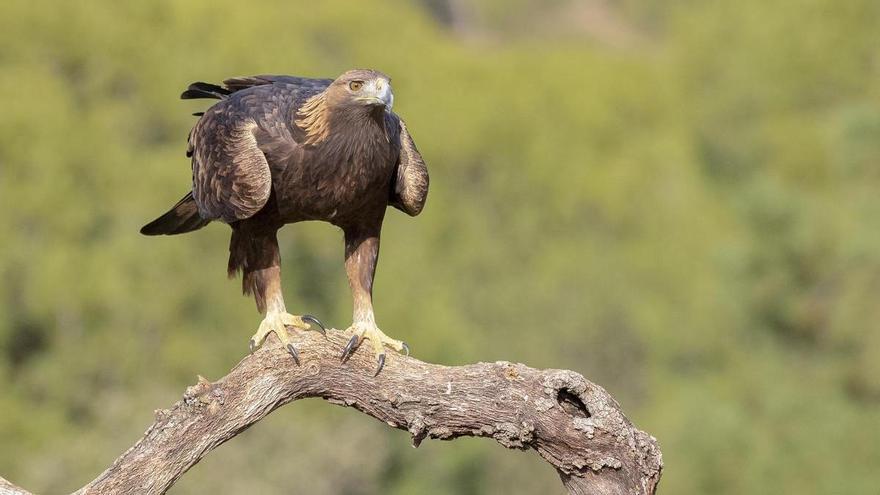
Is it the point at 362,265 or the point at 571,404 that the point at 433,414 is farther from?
the point at 362,265

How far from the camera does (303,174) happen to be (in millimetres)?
6086

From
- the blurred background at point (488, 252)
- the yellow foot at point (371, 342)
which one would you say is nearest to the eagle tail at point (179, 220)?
the yellow foot at point (371, 342)

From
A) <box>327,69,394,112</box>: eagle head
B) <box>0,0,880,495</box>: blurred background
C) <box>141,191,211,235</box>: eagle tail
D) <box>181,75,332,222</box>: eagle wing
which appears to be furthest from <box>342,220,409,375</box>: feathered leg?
<box>0,0,880,495</box>: blurred background

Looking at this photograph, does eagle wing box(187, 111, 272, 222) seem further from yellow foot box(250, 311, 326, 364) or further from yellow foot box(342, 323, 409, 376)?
yellow foot box(342, 323, 409, 376)

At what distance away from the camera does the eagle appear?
6020mm

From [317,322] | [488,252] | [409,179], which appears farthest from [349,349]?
[488,252]

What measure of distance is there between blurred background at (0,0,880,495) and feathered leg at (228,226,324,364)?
15707 millimetres

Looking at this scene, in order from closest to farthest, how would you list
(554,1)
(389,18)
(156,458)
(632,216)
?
(156,458)
(632,216)
(389,18)
(554,1)

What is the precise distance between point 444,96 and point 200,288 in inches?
647

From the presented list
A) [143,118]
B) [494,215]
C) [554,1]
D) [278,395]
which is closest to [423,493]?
[143,118]

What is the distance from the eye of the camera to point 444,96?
43375 millimetres

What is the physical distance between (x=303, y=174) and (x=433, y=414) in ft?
4.08

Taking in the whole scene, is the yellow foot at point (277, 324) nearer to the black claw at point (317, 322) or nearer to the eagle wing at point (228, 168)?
the black claw at point (317, 322)

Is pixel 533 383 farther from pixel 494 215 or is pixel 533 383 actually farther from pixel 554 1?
pixel 554 1
